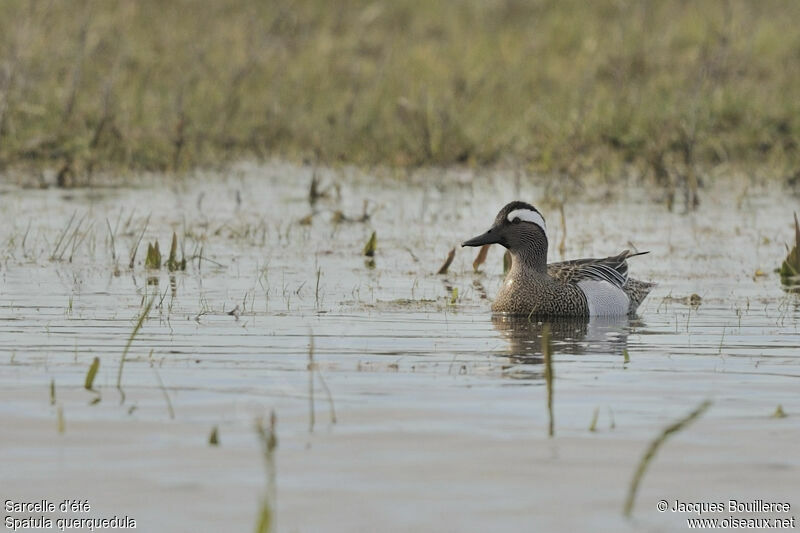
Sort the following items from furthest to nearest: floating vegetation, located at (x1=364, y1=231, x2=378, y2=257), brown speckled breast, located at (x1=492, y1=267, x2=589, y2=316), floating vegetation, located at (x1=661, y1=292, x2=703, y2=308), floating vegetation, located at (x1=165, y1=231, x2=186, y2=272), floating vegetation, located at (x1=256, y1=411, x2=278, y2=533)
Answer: floating vegetation, located at (x1=364, y1=231, x2=378, y2=257) < floating vegetation, located at (x1=165, y1=231, x2=186, y2=272) < floating vegetation, located at (x1=661, y1=292, x2=703, y2=308) < brown speckled breast, located at (x1=492, y1=267, x2=589, y2=316) < floating vegetation, located at (x1=256, y1=411, x2=278, y2=533)

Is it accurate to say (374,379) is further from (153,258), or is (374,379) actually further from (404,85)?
(404,85)

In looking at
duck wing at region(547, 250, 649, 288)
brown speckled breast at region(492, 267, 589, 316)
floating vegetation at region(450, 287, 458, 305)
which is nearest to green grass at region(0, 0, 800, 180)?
duck wing at region(547, 250, 649, 288)

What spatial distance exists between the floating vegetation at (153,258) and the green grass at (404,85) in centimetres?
338

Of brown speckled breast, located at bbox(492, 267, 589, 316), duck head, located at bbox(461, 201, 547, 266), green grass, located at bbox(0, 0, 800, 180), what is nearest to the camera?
brown speckled breast, located at bbox(492, 267, 589, 316)

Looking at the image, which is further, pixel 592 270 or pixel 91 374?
pixel 592 270

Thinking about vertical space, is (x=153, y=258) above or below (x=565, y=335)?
above

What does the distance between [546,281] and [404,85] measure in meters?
8.73

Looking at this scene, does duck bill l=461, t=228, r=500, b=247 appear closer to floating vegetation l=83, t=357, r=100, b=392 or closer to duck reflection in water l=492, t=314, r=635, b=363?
duck reflection in water l=492, t=314, r=635, b=363

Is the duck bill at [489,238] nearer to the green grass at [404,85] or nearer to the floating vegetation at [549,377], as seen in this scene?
the floating vegetation at [549,377]

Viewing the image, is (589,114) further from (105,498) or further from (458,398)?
(105,498)

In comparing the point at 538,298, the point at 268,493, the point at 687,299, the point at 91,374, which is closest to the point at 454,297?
the point at 538,298

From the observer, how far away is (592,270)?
8422 millimetres

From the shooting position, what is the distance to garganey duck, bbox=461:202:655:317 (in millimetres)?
8109

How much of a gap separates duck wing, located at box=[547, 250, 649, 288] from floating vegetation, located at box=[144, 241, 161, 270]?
2.34m
